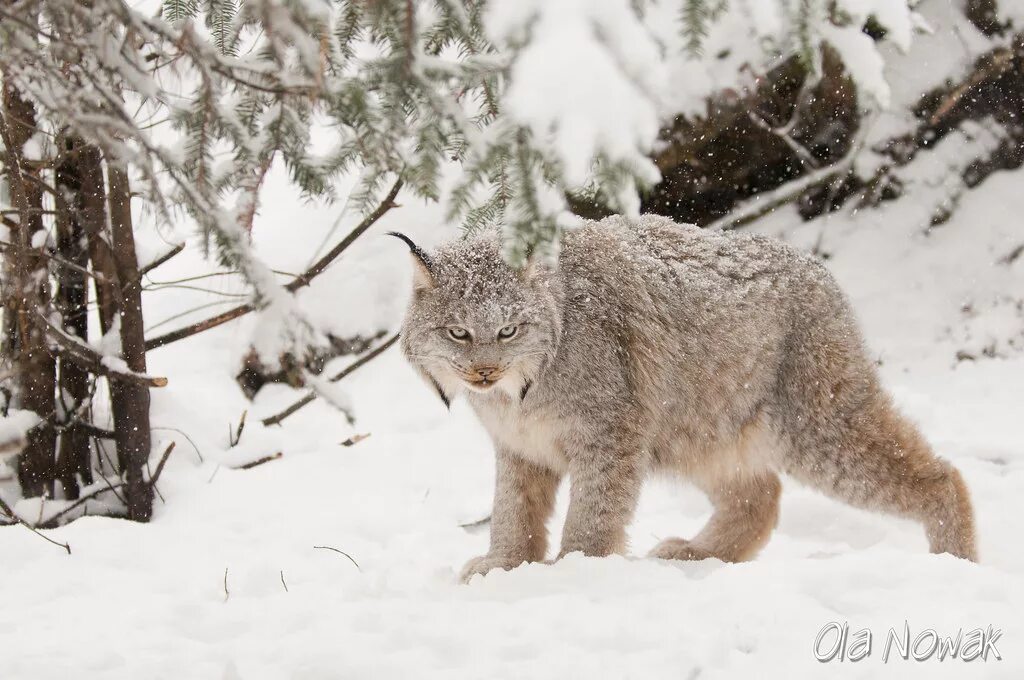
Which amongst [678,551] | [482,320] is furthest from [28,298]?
[678,551]

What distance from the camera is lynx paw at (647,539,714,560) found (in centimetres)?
461

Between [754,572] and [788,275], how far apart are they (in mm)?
1624

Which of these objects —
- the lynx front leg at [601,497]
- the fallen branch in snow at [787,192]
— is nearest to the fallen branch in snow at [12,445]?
the lynx front leg at [601,497]

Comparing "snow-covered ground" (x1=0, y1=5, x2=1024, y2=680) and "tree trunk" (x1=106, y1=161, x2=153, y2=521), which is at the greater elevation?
"tree trunk" (x1=106, y1=161, x2=153, y2=521)

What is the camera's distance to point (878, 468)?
4.38 meters

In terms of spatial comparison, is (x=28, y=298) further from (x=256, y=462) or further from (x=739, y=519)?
(x=739, y=519)

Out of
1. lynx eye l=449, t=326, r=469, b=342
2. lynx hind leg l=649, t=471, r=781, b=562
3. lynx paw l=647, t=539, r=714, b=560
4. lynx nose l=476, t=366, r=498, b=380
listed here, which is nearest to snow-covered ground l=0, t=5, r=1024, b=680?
lynx hind leg l=649, t=471, r=781, b=562

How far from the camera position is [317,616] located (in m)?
3.22

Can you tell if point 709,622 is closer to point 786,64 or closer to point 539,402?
point 539,402

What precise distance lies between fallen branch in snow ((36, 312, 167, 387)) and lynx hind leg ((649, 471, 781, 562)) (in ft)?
8.18

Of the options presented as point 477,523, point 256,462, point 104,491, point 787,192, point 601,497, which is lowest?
point 477,523

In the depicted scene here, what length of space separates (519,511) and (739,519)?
3.95 feet

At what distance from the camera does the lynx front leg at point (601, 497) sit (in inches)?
157

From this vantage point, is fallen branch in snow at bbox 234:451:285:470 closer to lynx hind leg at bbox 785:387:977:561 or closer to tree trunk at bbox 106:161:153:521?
tree trunk at bbox 106:161:153:521
